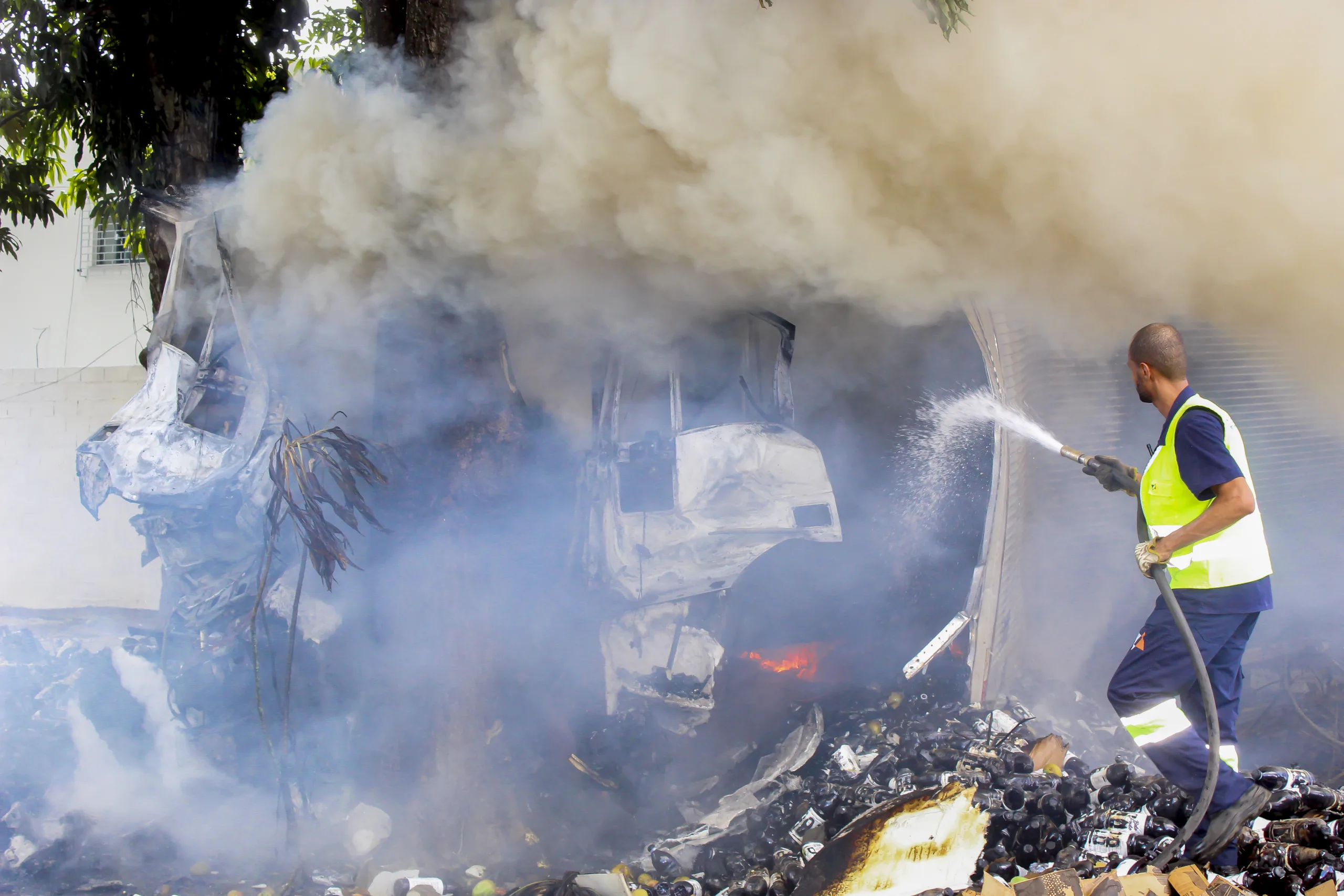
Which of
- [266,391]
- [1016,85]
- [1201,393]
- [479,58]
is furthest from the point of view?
[1201,393]

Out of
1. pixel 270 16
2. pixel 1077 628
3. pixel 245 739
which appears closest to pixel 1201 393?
pixel 1077 628

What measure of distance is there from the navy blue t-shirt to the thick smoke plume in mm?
1456

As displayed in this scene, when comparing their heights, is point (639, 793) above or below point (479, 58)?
below

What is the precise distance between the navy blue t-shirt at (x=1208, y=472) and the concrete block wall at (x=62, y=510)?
8.39m

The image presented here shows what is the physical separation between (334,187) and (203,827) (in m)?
3.10

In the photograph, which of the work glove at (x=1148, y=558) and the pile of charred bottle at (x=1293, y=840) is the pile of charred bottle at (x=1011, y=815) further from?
the work glove at (x=1148, y=558)

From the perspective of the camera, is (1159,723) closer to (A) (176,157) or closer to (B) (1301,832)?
(B) (1301,832)

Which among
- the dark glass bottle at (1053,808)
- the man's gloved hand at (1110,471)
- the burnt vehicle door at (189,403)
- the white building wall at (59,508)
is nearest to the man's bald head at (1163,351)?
the man's gloved hand at (1110,471)

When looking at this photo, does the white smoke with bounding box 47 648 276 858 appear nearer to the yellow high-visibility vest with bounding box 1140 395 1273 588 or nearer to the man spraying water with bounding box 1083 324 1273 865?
the man spraying water with bounding box 1083 324 1273 865

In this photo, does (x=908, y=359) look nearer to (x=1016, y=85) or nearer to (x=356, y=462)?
(x=1016, y=85)

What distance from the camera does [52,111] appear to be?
16.5 feet

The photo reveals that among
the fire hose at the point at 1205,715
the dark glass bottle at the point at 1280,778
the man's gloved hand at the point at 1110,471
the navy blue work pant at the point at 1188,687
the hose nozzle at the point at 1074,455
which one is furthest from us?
the dark glass bottle at the point at 1280,778

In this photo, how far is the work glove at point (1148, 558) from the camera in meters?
2.68

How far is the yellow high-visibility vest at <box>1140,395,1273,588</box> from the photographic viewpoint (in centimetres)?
270
